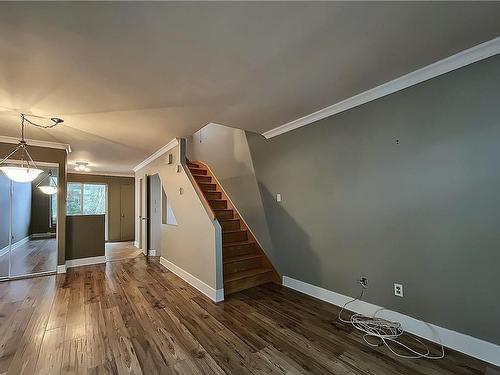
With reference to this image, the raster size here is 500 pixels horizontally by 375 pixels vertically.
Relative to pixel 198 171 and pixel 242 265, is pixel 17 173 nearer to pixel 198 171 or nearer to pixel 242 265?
pixel 242 265

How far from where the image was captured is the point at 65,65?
73.2 inches

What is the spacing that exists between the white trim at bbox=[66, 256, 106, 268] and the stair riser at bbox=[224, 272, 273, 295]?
3.44 m

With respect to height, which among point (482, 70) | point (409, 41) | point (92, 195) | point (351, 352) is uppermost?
point (409, 41)

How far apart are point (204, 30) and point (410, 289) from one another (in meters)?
2.74

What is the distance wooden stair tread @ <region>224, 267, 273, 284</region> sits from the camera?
3.42m

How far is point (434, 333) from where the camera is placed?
6.81 ft

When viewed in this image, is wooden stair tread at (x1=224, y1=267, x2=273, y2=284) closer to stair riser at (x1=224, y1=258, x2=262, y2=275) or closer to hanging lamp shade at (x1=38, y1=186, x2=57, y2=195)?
stair riser at (x1=224, y1=258, x2=262, y2=275)

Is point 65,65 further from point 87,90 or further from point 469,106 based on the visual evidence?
point 469,106

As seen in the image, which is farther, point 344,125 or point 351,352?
point 344,125

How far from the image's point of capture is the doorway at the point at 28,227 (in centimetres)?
409

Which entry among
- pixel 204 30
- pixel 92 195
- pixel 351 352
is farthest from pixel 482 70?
pixel 92 195

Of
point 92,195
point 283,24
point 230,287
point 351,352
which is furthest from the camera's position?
point 92,195

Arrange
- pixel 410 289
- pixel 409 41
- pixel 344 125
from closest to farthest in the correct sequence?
pixel 409 41
pixel 410 289
pixel 344 125

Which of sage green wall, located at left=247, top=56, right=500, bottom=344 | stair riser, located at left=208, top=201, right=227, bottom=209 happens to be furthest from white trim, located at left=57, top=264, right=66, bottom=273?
sage green wall, located at left=247, top=56, right=500, bottom=344
